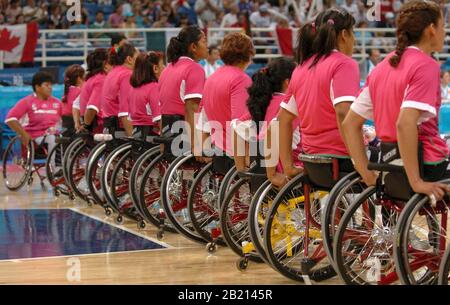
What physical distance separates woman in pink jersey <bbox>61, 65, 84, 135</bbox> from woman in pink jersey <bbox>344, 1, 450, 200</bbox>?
5.63 metres

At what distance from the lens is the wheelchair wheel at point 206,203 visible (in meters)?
6.36

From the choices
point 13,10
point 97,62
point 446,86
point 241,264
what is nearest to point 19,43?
point 13,10

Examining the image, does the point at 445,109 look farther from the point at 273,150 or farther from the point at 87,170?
the point at 273,150

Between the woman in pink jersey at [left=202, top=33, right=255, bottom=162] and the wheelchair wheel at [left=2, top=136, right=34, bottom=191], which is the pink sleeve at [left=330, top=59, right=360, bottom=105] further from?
the wheelchair wheel at [left=2, top=136, right=34, bottom=191]

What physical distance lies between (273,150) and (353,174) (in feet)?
2.50

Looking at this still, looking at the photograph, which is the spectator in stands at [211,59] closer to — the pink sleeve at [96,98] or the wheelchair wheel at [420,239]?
the pink sleeve at [96,98]

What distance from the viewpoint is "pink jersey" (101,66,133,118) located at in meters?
8.01

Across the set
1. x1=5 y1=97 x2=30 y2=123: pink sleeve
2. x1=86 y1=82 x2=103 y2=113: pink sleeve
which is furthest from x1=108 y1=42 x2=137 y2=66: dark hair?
x1=5 y1=97 x2=30 y2=123: pink sleeve

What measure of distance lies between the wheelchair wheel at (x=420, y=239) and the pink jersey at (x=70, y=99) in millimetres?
5542

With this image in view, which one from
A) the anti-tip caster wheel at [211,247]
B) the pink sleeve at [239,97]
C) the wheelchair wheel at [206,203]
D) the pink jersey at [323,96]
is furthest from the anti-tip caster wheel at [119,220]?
the pink jersey at [323,96]

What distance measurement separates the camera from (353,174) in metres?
4.72

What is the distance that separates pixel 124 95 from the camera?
26.2ft
